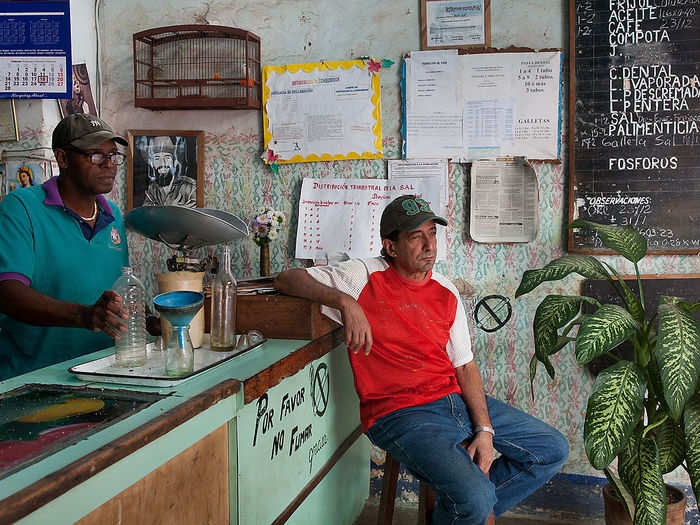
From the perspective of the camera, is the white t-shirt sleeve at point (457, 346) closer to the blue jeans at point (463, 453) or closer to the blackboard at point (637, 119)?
the blue jeans at point (463, 453)

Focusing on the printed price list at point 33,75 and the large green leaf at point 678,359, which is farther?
the printed price list at point 33,75

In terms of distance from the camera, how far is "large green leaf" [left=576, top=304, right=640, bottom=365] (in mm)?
1832

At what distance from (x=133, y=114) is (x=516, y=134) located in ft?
6.26

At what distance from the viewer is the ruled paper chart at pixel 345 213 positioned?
2838 mm

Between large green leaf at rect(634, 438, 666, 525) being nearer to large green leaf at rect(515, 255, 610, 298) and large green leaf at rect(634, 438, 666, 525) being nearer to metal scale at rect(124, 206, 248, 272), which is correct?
large green leaf at rect(515, 255, 610, 298)

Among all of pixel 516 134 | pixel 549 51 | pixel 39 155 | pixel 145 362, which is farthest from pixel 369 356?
pixel 39 155

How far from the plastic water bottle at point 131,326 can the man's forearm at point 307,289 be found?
53 centimetres

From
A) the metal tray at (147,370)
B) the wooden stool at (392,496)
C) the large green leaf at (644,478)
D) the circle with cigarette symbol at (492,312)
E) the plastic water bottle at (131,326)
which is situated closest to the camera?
the metal tray at (147,370)

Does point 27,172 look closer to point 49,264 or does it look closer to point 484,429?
point 49,264

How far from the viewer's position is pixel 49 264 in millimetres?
1999

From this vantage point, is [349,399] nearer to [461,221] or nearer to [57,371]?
[461,221]

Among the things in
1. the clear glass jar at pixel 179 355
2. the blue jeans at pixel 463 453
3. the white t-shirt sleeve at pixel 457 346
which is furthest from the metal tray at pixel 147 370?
the white t-shirt sleeve at pixel 457 346

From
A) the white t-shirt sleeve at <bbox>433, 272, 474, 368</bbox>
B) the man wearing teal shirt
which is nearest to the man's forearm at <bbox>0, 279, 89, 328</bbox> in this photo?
the man wearing teal shirt

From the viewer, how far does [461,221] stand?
2.80 m
